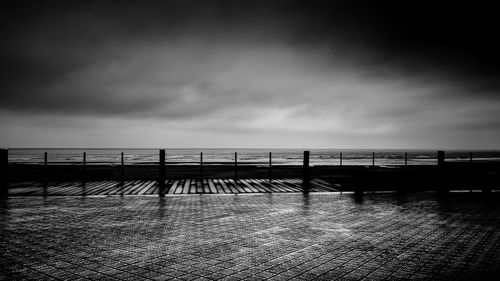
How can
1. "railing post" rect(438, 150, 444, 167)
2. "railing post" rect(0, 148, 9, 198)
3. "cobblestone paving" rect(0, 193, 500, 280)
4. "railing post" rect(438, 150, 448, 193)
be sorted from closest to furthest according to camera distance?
1. "cobblestone paving" rect(0, 193, 500, 280)
2. "railing post" rect(0, 148, 9, 198)
3. "railing post" rect(438, 150, 448, 193)
4. "railing post" rect(438, 150, 444, 167)

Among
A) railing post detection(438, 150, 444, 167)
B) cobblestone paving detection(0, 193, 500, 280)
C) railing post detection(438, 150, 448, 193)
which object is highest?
railing post detection(438, 150, 444, 167)

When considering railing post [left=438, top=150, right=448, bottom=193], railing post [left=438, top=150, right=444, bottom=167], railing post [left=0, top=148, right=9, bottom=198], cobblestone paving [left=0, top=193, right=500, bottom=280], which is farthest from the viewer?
railing post [left=438, top=150, right=444, bottom=167]

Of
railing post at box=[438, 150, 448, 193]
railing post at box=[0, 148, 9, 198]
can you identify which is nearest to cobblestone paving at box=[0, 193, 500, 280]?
railing post at box=[438, 150, 448, 193]

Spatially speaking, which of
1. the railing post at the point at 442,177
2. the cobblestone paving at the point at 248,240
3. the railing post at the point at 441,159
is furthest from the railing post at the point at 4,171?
the railing post at the point at 441,159

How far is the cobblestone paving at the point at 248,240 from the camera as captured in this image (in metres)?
4.02

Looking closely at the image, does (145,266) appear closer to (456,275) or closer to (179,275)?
(179,275)

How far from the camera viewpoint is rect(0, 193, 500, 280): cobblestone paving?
13.2 feet

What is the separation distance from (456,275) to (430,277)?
348 millimetres

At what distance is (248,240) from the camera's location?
214 inches

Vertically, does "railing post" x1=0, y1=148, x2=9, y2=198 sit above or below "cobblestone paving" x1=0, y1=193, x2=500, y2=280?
above

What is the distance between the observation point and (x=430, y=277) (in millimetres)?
3863

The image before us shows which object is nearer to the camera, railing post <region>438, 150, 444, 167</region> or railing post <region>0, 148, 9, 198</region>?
railing post <region>0, 148, 9, 198</region>

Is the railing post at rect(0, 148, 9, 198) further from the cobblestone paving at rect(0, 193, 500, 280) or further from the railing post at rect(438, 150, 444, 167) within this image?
the railing post at rect(438, 150, 444, 167)

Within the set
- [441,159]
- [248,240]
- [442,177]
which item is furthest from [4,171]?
[441,159]
